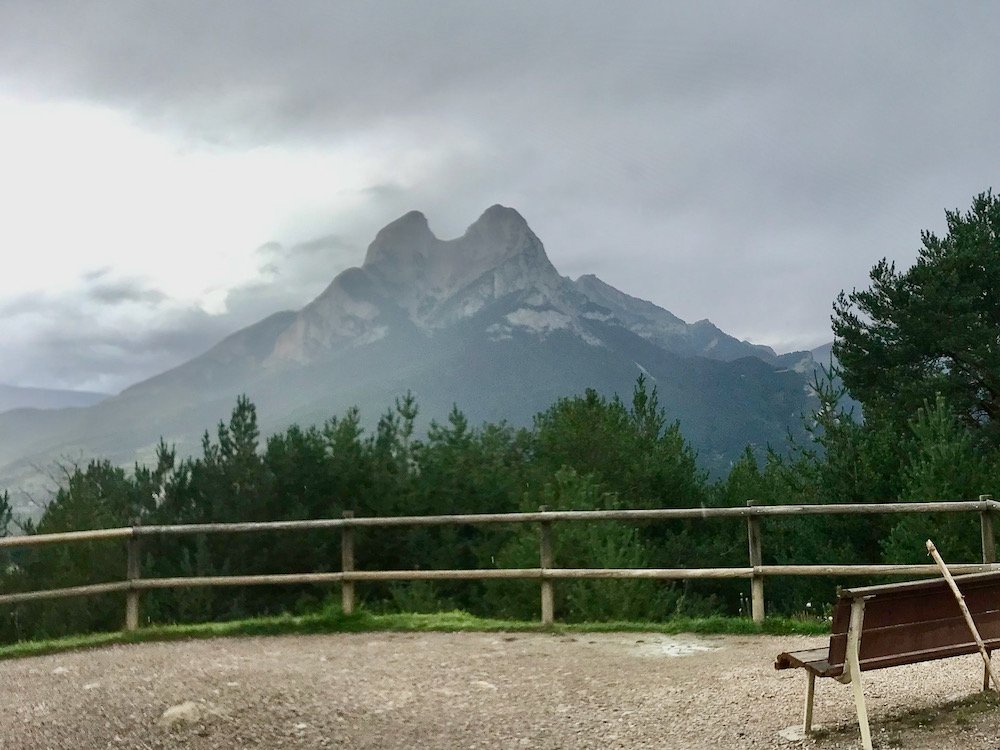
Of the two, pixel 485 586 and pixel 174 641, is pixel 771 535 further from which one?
pixel 174 641

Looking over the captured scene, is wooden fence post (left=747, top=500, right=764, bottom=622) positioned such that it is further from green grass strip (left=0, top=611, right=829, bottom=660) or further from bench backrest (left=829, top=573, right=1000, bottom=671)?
bench backrest (left=829, top=573, right=1000, bottom=671)

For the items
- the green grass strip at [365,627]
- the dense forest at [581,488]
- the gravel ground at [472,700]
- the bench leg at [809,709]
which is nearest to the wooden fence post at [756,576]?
the green grass strip at [365,627]

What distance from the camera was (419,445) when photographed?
26.0 m

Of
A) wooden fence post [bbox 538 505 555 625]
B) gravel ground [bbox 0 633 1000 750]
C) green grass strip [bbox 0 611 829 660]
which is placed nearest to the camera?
gravel ground [bbox 0 633 1000 750]

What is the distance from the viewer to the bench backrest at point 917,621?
15.9ft

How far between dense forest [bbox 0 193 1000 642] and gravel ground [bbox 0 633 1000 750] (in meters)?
11.4

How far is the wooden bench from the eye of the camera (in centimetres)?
479

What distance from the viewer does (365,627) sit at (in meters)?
9.08

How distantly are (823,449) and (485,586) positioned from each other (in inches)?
398

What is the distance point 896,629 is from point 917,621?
17 centimetres

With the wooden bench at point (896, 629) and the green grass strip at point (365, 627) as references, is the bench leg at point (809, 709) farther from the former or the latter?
the green grass strip at point (365, 627)

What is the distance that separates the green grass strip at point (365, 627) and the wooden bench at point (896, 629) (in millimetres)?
3235

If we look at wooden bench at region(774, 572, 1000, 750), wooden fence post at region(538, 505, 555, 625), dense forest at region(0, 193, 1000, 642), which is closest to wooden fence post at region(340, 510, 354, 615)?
wooden fence post at region(538, 505, 555, 625)

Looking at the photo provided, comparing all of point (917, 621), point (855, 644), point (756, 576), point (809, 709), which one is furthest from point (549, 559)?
point (855, 644)
